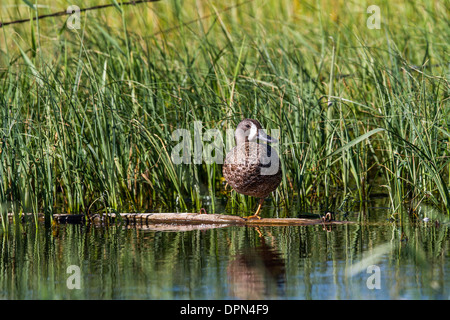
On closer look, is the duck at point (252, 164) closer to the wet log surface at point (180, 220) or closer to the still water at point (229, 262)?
the wet log surface at point (180, 220)

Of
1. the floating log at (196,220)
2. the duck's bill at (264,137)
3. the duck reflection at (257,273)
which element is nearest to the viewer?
the duck reflection at (257,273)

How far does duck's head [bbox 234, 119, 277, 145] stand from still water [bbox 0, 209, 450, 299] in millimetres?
757

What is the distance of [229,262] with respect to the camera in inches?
166

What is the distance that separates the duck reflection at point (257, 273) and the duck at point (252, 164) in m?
0.75

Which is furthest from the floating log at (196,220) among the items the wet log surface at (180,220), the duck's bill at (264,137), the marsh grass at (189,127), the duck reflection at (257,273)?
the duck's bill at (264,137)

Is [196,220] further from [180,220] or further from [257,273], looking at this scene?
[257,273]

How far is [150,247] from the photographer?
15.4 feet

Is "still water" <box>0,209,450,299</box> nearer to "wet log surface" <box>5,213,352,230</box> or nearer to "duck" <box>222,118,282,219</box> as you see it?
"wet log surface" <box>5,213,352,230</box>

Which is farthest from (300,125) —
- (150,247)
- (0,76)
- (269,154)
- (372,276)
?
(0,76)

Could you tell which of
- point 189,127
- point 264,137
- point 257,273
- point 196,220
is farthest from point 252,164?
point 257,273

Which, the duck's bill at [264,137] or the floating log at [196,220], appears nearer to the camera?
the floating log at [196,220]

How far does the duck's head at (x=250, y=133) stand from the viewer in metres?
5.40

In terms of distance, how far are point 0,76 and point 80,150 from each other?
1661mm

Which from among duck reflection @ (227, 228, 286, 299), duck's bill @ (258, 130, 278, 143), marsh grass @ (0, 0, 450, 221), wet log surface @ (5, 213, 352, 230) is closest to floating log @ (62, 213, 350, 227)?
wet log surface @ (5, 213, 352, 230)
